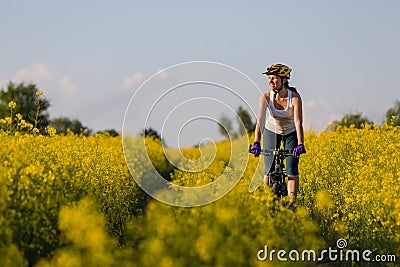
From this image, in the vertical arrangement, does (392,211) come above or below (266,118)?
below

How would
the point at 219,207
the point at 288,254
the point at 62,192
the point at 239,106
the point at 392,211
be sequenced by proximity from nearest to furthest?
1. the point at 288,254
2. the point at 219,207
3. the point at 62,192
4. the point at 392,211
5. the point at 239,106

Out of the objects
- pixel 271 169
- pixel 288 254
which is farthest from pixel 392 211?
pixel 288 254

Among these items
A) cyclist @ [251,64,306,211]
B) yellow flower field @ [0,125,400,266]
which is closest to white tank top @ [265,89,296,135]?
cyclist @ [251,64,306,211]

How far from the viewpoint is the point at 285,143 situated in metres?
8.86

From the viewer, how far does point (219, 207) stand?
6.84 m

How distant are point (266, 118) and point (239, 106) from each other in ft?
2.60

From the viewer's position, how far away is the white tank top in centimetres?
859

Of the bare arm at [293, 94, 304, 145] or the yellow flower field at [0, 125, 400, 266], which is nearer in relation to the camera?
the yellow flower field at [0, 125, 400, 266]

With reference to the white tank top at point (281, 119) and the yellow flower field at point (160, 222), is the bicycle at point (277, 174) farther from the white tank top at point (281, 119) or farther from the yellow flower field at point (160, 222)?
the yellow flower field at point (160, 222)

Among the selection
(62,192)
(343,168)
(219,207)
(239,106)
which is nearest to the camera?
(219,207)

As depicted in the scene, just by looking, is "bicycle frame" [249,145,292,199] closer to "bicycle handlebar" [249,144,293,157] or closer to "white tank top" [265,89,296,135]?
"bicycle handlebar" [249,144,293,157]

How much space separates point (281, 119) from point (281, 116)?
0.26 feet

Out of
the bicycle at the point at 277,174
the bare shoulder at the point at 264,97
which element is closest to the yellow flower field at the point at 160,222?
the bicycle at the point at 277,174

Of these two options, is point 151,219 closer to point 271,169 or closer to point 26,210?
point 26,210
